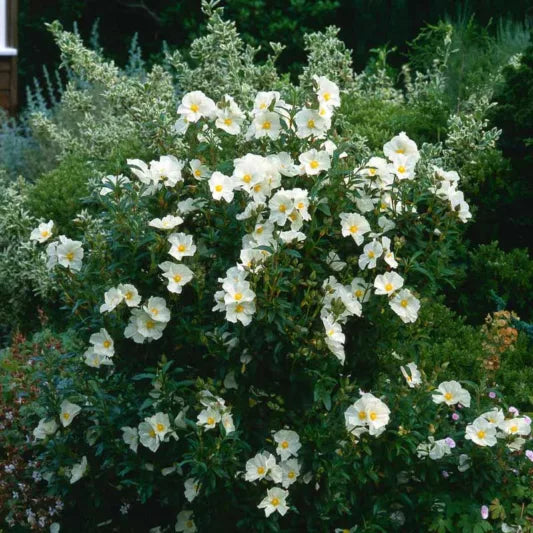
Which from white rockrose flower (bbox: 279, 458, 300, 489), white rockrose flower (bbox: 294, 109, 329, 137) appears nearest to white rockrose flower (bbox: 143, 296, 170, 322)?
white rockrose flower (bbox: 279, 458, 300, 489)

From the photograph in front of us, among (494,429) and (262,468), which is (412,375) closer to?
(494,429)

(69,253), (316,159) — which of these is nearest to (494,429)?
(316,159)

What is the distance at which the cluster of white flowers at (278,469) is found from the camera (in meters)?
3.35

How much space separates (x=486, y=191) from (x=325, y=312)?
2.64 metres

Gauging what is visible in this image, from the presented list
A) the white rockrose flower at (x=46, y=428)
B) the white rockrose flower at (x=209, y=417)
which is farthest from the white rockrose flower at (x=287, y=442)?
the white rockrose flower at (x=46, y=428)

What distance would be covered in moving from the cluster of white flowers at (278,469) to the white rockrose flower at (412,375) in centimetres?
49

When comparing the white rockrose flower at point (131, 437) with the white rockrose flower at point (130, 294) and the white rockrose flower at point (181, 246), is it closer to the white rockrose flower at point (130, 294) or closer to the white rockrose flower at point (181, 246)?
the white rockrose flower at point (130, 294)

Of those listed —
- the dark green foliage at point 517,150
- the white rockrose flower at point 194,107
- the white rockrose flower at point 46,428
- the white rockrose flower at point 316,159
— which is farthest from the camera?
the dark green foliage at point 517,150

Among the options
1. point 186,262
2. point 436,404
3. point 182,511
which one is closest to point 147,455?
point 182,511

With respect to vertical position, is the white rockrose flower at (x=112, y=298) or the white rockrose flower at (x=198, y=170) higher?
the white rockrose flower at (x=198, y=170)

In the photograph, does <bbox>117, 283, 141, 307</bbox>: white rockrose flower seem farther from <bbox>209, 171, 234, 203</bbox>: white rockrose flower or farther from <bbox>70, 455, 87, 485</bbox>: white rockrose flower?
<bbox>70, 455, 87, 485</bbox>: white rockrose flower

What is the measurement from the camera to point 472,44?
25.2 ft

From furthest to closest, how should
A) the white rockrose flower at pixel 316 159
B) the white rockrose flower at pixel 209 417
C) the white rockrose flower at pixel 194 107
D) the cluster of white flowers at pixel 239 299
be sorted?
the white rockrose flower at pixel 194 107 < the white rockrose flower at pixel 316 159 < the white rockrose flower at pixel 209 417 < the cluster of white flowers at pixel 239 299

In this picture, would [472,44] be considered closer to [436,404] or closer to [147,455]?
[436,404]
